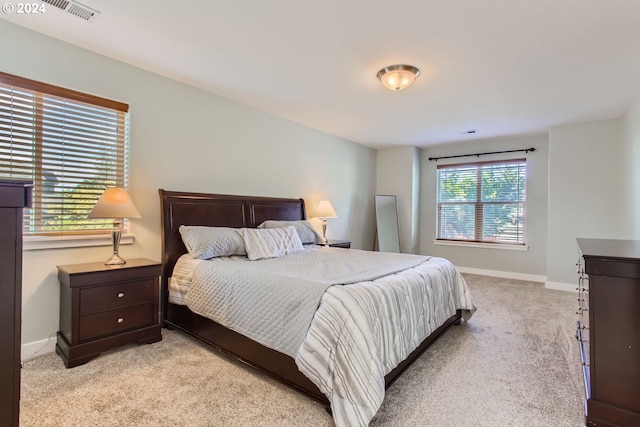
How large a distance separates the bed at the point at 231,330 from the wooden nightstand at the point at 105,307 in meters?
0.32

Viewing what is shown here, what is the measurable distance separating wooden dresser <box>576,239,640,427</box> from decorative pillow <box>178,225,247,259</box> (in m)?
2.57

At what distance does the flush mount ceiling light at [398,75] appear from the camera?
2729 millimetres

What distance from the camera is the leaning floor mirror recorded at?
19.1 ft

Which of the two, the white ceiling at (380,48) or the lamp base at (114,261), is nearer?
the white ceiling at (380,48)

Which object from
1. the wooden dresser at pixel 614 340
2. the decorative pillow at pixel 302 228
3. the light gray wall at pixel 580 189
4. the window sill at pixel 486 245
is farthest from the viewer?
the window sill at pixel 486 245

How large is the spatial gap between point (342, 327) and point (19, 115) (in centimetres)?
277

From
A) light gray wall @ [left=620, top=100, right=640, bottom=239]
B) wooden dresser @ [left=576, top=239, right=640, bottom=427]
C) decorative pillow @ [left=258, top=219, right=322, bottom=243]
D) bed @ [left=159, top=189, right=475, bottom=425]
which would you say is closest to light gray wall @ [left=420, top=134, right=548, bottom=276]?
light gray wall @ [left=620, top=100, right=640, bottom=239]

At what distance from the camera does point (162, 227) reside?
9.79 ft

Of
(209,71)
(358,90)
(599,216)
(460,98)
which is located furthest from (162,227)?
(599,216)

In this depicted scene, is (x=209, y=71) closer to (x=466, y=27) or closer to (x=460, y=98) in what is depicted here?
(x=466, y=27)

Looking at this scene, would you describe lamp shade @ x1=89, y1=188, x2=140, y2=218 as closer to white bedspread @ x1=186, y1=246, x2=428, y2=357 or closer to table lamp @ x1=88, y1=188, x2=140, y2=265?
table lamp @ x1=88, y1=188, x2=140, y2=265

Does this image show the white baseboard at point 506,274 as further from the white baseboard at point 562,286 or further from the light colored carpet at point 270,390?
the light colored carpet at point 270,390

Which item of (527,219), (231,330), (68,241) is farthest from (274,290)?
(527,219)

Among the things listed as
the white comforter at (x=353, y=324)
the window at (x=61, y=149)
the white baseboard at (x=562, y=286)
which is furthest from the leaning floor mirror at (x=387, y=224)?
the window at (x=61, y=149)
